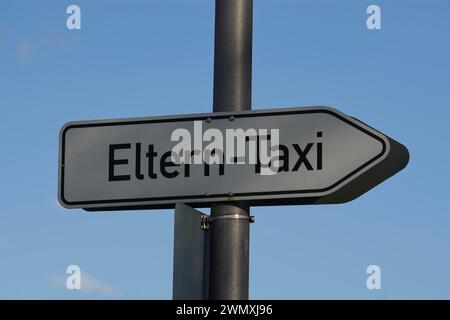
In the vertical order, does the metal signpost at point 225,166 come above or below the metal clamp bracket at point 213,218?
above

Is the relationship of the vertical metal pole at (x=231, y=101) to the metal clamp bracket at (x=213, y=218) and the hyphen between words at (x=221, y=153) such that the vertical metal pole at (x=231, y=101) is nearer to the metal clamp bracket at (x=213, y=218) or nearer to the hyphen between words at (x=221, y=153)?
the metal clamp bracket at (x=213, y=218)

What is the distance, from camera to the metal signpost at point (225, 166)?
3387 millimetres

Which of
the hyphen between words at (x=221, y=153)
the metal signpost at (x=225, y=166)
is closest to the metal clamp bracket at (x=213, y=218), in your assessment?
the metal signpost at (x=225, y=166)

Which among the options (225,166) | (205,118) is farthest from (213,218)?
(205,118)

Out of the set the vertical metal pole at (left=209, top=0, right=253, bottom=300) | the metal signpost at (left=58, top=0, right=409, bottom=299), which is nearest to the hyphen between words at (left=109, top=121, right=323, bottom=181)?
the metal signpost at (left=58, top=0, right=409, bottom=299)

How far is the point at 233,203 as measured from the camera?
11.4ft

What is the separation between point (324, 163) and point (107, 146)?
3.31ft

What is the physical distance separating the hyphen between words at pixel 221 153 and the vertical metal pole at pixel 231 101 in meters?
0.15

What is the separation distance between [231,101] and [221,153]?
0.79 feet

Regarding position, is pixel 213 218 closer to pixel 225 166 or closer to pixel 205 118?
pixel 225 166

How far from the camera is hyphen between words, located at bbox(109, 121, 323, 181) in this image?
3.45m

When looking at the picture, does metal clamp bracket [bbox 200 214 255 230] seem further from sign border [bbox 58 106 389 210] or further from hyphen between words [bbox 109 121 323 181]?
hyphen between words [bbox 109 121 323 181]

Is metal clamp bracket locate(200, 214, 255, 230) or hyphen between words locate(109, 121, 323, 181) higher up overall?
hyphen between words locate(109, 121, 323, 181)
